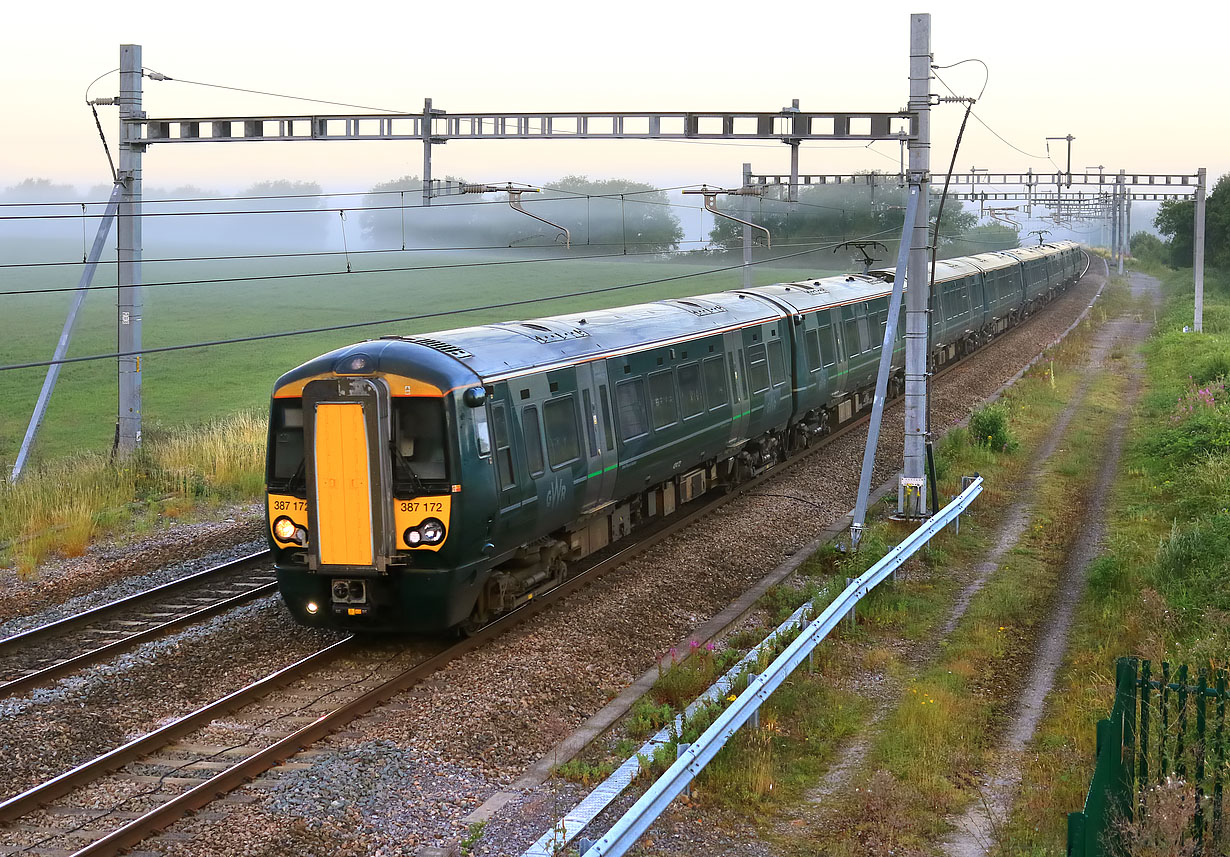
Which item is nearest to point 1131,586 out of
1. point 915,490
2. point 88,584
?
point 915,490

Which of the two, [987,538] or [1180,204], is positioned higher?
[1180,204]

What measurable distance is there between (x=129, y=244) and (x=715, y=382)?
34.2ft

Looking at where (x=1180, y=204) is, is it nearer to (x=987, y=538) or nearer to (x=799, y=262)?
(x=799, y=262)

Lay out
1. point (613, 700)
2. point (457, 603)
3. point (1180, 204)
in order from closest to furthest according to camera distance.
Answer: point (613, 700)
point (457, 603)
point (1180, 204)

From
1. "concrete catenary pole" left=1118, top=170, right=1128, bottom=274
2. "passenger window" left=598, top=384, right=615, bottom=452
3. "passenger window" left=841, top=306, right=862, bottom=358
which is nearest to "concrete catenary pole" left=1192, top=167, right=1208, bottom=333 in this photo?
"concrete catenary pole" left=1118, top=170, right=1128, bottom=274

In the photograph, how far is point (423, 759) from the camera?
9156mm

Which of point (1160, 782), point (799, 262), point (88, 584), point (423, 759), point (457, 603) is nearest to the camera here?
point (1160, 782)

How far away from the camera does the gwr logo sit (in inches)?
506

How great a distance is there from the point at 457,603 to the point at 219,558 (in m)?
5.61

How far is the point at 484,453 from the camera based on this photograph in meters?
11.6

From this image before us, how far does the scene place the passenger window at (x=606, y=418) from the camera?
14.3m

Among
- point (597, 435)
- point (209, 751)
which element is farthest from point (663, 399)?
point (209, 751)

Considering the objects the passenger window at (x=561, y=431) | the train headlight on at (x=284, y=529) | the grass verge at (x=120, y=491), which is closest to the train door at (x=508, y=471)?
the passenger window at (x=561, y=431)

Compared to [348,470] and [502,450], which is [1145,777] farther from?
[348,470]
